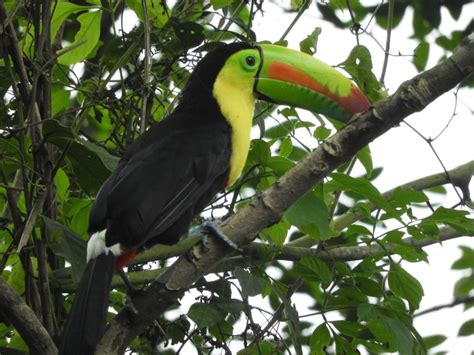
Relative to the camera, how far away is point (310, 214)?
275 cm

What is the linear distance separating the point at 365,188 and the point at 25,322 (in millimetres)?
984

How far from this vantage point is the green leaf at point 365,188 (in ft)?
8.77

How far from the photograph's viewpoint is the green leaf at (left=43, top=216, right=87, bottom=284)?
2.70 meters

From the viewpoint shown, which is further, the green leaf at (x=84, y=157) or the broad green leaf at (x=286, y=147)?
the broad green leaf at (x=286, y=147)

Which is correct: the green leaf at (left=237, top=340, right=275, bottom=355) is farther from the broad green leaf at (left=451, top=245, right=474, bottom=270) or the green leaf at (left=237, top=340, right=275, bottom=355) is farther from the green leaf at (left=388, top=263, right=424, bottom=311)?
the broad green leaf at (left=451, top=245, right=474, bottom=270)

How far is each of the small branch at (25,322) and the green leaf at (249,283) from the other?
56cm

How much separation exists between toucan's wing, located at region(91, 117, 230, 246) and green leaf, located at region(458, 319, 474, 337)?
0.97m

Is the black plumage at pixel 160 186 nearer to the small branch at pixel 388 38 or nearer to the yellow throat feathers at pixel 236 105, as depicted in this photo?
the yellow throat feathers at pixel 236 105

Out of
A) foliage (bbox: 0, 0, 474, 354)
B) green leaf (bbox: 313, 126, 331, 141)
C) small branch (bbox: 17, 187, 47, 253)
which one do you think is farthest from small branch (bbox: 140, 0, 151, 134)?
green leaf (bbox: 313, 126, 331, 141)

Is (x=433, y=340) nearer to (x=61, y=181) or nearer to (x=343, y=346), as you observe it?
(x=343, y=346)

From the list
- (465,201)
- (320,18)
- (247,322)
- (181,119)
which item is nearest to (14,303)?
(247,322)

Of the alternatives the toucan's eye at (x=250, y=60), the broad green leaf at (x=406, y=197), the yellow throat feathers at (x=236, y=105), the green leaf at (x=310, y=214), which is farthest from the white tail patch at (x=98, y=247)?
the toucan's eye at (x=250, y=60)

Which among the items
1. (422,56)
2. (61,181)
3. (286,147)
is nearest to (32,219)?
(61,181)

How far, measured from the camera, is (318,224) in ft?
9.04
